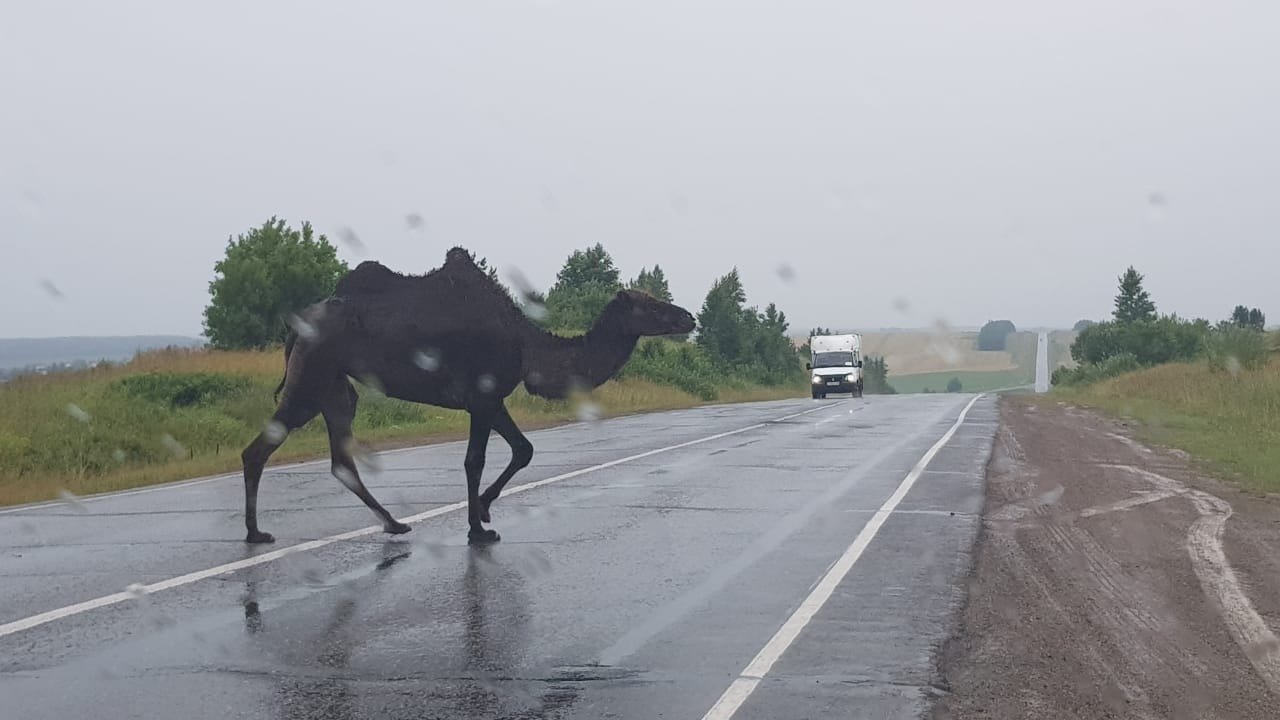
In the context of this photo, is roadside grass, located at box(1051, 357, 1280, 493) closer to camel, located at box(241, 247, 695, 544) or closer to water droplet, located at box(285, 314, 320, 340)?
camel, located at box(241, 247, 695, 544)

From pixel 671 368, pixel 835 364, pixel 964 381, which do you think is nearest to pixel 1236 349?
pixel 835 364

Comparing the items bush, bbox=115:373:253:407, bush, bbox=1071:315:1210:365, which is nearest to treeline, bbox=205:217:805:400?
bush, bbox=115:373:253:407

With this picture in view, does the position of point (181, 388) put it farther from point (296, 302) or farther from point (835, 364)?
point (835, 364)

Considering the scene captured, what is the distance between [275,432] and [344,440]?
2.14 ft

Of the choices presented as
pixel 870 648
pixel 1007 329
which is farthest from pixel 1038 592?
pixel 1007 329

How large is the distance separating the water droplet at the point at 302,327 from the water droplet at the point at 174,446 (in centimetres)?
1348

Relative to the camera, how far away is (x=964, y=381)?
14300 cm

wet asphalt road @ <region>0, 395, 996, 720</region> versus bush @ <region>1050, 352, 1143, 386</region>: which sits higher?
bush @ <region>1050, 352, 1143, 386</region>

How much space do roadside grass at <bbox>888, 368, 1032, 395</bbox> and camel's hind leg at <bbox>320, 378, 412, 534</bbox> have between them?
396 ft

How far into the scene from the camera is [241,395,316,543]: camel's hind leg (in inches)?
→ 351

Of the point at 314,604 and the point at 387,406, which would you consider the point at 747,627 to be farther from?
the point at 387,406

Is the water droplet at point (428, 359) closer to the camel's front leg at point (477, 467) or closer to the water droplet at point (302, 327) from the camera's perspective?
the camel's front leg at point (477, 467)

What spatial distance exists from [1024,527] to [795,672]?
5.52m

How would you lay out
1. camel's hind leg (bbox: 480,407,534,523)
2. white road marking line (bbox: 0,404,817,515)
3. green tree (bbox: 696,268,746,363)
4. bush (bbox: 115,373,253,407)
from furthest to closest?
green tree (bbox: 696,268,746,363) < bush (bbox: 115,373,253,407) < white road marking line (bbox: 0,404,817,515) < camel's hind leg (bbox: 480,407,534,523)
